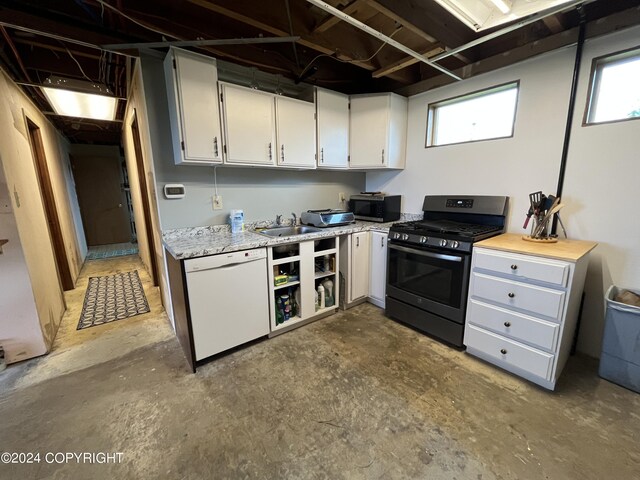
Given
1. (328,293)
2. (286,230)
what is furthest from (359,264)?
(286,230)

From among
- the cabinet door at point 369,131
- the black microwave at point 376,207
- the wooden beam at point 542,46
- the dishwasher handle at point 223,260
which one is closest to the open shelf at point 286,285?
the dishwasher handle at point 223,260

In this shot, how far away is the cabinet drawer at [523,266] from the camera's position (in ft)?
5.13

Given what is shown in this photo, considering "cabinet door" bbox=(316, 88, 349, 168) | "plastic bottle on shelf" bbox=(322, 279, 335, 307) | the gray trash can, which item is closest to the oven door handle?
"plastic bottle on shelf" bbox=(322, 279, 335, 307)

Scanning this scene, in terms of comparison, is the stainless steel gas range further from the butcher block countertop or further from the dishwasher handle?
the dishwasher handle

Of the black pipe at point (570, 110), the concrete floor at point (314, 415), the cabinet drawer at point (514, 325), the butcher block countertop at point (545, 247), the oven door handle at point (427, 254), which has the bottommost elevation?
the concrete floor at point (314, 415)

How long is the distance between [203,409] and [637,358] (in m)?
2.80

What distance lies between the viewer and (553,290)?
160cm

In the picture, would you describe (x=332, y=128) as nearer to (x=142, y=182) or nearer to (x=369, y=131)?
(x=369, y=131)

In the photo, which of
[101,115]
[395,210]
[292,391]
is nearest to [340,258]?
[395,210]

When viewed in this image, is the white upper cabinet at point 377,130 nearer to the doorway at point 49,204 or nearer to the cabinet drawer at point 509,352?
the cabinet drawer at point 509,352

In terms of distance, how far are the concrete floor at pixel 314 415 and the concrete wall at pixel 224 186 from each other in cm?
124

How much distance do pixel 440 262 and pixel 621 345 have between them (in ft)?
3.97

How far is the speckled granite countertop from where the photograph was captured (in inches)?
71.0

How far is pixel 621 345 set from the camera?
171 centimetres
